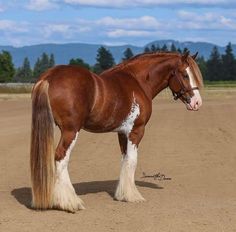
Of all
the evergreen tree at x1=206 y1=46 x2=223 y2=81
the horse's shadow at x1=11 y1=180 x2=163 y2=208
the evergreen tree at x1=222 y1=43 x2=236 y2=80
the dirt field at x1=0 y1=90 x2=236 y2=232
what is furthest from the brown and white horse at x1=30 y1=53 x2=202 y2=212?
the evergreen tree at x1=206 y1=46 x2=223 y2=81

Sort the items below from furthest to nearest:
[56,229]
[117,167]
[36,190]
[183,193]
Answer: [117,167], [183,193], [36,190], [56,229]

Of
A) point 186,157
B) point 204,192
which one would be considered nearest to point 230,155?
point 186,157

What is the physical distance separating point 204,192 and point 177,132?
10.4 m

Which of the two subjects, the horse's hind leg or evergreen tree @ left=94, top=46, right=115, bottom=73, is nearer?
the horse's hind leg

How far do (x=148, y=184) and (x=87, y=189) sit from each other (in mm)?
1295

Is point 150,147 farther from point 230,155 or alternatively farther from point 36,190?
point 36,190

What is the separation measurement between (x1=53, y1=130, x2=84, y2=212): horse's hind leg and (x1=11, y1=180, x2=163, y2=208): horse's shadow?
696mm

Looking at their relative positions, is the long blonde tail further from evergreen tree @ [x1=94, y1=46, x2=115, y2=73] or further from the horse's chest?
evergreen tree @ [x1=94, y1=46, x2=115, y2=73]

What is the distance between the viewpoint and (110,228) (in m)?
7.32

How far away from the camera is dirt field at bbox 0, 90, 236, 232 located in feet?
24.8

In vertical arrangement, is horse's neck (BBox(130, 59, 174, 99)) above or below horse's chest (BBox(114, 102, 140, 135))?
above

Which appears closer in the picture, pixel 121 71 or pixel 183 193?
pixel 121 71

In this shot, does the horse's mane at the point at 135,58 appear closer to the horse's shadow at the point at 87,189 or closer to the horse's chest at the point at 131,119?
the horse's chest at the point at 131,119

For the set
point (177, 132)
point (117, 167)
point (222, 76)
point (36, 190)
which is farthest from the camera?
point (222, 76)
